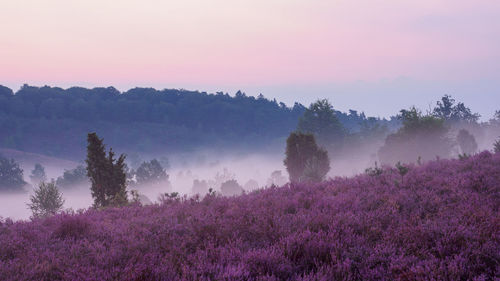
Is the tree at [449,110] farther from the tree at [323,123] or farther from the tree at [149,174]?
the tree at [149,174]

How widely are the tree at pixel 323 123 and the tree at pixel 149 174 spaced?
4801 cm

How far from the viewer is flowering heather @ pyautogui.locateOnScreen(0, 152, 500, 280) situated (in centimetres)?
338

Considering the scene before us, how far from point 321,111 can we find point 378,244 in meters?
88.2

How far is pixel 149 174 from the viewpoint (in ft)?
327

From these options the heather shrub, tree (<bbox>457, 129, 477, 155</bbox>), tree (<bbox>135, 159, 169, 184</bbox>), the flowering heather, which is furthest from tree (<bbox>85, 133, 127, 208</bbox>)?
tree (<bbox>135, 159, 169, 184</bbox>)

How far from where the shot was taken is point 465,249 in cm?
367

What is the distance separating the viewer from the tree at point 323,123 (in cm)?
8894

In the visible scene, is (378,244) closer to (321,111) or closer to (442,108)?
(321,111)

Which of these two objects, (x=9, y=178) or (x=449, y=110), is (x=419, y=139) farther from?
(x=9, y=178)

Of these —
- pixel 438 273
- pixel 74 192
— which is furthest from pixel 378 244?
pixel 74 192

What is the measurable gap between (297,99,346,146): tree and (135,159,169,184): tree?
1890 inches

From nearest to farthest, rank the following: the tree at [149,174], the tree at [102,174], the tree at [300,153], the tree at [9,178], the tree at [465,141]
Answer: the tree at [102,174]
the tree at [300,153]
the tree at [465,141]
the tree at [149,174]
the tree at [9,178]

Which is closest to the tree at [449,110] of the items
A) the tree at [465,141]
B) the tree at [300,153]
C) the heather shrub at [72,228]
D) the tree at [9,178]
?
the tree at [465,141]

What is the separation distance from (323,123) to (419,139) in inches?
1501
